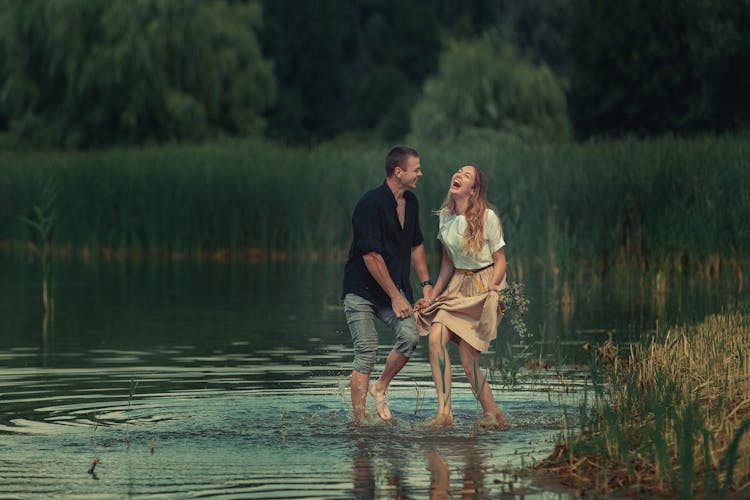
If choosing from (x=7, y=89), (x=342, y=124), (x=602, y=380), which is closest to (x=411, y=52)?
(x=342, y=124)

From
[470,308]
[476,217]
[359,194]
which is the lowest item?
[470,308]

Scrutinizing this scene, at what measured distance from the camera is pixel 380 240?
11609 millimetres

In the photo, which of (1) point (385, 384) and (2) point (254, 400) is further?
A: (2) point (254, 400)

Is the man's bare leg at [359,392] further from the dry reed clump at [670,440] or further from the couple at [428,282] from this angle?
the dry reed clump at [670,440]

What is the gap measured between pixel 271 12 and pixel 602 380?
58810mm

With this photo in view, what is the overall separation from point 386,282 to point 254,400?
1734 millimetres

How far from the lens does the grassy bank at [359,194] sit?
24.9m

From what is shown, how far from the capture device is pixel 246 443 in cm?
1038

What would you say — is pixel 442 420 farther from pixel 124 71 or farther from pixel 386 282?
pixel 124 71

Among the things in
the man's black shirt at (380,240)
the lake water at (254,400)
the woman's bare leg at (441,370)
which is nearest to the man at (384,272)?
the man's black shirt at (380,240)

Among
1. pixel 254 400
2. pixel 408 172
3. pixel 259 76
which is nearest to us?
pixel 408 172

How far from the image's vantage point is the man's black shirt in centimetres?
1154

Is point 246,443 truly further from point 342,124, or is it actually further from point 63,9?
point 342,124

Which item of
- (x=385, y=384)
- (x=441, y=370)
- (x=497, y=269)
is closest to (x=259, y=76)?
(x=385, y=384)
